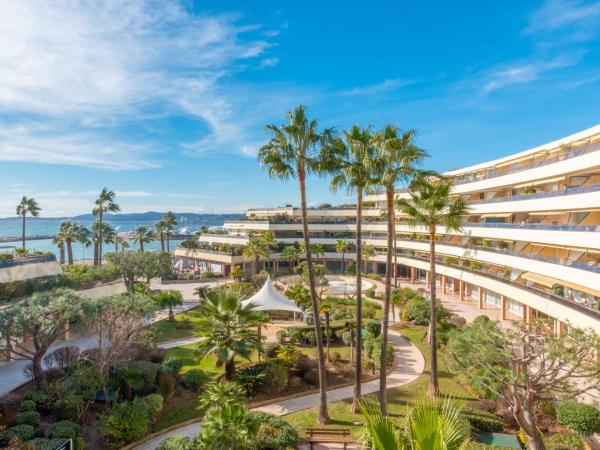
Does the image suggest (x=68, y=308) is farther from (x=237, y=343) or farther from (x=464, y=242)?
(x=464, y=242)

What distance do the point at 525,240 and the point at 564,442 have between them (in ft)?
58.8

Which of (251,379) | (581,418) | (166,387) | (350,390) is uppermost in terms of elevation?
(581,418)

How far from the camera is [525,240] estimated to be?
28609 mm

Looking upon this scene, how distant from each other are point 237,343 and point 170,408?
4.05m

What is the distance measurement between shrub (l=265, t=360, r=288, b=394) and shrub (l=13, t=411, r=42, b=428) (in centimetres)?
951

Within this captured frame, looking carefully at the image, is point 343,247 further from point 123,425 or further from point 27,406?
point 27,406

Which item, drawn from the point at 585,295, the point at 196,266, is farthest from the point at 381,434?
the point at 196,266

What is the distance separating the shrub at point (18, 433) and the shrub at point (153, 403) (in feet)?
11.7

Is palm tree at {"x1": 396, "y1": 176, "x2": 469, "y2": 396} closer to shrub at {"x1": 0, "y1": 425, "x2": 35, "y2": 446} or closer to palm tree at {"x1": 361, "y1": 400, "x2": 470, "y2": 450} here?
palm tree at {"x1": 361, "y1": 400, "x2": 470, "y2": 450}

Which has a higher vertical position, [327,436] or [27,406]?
[27,406]

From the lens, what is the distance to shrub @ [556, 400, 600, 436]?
45.4ft

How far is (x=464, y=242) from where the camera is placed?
140 ft

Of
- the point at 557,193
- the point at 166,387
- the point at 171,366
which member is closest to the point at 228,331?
the point at 171,366

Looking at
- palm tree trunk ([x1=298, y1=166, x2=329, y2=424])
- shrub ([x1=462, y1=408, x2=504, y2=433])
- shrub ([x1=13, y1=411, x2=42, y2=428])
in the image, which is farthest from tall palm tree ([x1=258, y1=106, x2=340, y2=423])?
shrub ([x1=13, y1=411, x2=42, y2=428])
